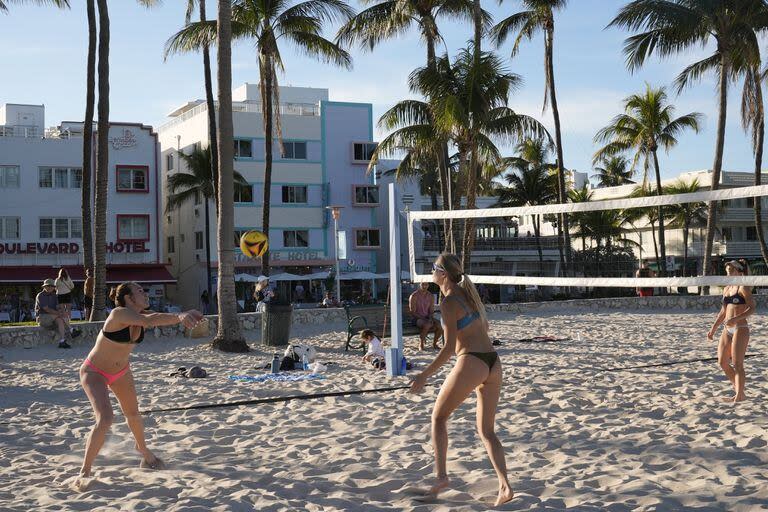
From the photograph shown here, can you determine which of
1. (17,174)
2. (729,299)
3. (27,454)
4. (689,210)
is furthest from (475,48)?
(689,210)

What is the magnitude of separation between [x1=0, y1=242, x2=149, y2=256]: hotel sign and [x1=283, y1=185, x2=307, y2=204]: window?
23.4 feet

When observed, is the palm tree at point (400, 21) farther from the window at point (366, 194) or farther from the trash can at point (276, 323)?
the window at point (366, 194)

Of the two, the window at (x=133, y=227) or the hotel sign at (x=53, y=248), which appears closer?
the hotel sign at (x=53, y=248)

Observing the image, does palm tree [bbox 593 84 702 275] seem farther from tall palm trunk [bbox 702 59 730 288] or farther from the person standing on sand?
the person standing on sand

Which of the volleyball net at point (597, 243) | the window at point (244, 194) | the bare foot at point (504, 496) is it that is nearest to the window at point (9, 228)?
the window at point (244, 194)

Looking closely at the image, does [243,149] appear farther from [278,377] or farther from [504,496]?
[504,496]

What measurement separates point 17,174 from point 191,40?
64.8 ft

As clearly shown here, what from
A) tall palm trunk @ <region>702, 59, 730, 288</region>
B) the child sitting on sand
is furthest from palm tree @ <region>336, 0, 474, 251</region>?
the child sitting on sand

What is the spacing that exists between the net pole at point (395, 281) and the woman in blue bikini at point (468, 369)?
15.5ft

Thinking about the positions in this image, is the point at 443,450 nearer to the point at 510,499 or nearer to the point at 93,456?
the point at 510,499

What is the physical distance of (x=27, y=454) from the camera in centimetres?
638

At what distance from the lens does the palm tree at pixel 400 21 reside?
2330 cm

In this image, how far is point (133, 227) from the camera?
123 feet

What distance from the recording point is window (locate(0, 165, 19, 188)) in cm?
3566
